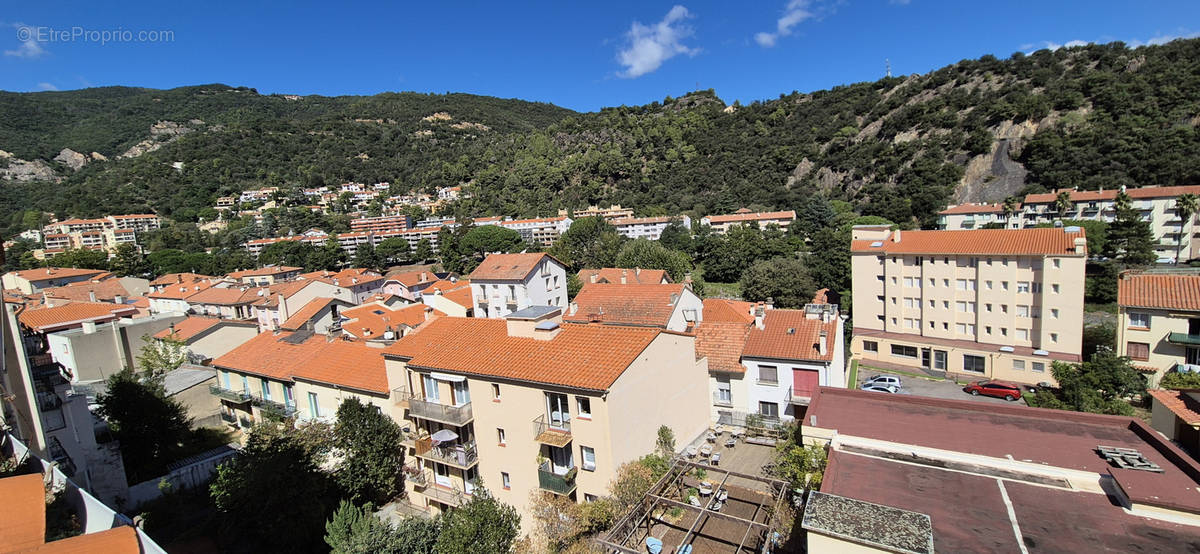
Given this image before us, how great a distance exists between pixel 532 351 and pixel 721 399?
34.6 ft

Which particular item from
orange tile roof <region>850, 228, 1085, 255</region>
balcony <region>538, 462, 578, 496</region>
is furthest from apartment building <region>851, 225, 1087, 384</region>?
balcony <region>538, 462, 578, 496</region>

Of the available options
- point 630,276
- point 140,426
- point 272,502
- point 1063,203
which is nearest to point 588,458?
point 272,502

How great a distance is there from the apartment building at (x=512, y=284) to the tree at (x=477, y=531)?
3020 cm

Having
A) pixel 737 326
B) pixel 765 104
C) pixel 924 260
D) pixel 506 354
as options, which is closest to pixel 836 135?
pixel 765 104

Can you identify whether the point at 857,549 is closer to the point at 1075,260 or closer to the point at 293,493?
the point at 293,493

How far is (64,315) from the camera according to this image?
116 feet

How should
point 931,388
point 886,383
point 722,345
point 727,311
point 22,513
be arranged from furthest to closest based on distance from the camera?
point 931,388 → point 727,311 → point 886,383 → point 722,345 → point 22,513

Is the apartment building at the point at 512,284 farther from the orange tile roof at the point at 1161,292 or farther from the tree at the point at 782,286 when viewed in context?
the orange tile roof at the point at 1161,292

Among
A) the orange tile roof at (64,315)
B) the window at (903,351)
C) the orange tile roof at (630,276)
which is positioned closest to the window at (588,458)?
the orange tile roof at (630,276)

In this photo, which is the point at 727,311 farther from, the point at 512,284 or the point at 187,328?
the point at 187,328

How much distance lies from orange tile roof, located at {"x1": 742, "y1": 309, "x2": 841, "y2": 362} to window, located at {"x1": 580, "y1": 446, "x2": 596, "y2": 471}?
33.9 feet

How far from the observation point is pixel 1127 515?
8.38 metres

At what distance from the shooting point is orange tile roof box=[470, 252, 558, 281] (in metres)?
44.9

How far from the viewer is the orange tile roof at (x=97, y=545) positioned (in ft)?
15.1
